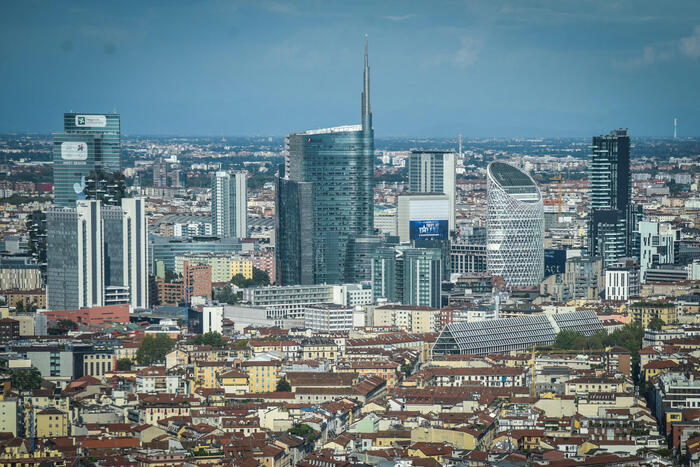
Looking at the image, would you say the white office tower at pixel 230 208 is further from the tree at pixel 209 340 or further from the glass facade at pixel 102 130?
the tree at pixel 209 340

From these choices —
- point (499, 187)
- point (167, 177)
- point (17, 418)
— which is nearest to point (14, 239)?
point (499, 187)

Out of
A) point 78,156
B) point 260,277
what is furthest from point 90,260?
point 78,156

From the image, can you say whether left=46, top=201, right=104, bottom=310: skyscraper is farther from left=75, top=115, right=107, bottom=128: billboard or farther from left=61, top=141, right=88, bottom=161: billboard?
left=75, top=115, right=107, bottom=128: billboard

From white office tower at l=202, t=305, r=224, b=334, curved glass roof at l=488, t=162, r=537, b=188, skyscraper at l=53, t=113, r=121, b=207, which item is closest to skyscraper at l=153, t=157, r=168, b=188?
skyscraper at l=53, t=113, r=121, b=207

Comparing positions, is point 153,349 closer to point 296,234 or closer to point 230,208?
point 296,234

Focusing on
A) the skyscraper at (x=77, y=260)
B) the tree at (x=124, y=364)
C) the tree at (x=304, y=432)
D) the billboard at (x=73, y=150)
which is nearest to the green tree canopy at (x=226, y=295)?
the skyscraper at (x=77, y=260)
